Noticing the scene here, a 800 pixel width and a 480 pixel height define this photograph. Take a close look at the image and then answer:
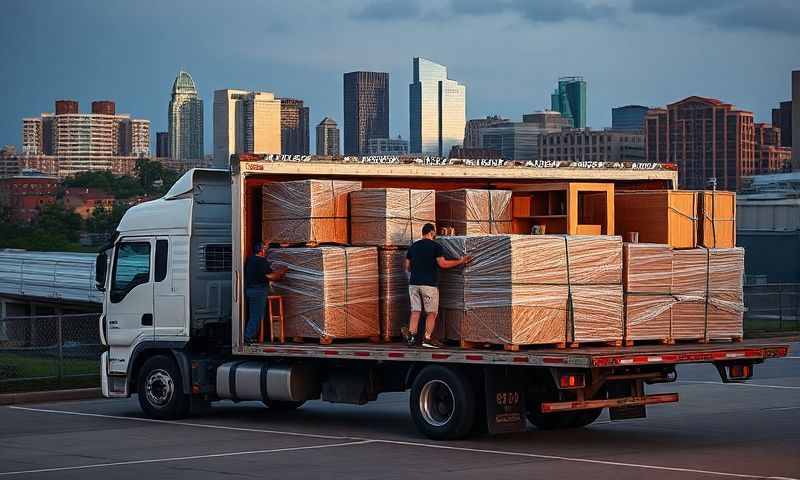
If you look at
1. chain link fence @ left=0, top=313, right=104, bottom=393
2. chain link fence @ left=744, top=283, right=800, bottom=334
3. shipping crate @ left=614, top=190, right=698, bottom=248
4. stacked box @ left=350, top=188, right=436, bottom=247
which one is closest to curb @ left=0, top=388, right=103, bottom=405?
chain link fence @ left=0, top=313, right=104, bottom=393

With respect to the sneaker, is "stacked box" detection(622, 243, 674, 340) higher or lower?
higher

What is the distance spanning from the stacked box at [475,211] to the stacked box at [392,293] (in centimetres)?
78

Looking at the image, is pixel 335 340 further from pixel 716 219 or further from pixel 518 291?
pixel 716 219

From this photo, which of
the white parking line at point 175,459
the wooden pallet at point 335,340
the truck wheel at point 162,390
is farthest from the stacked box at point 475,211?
the truck wheel at point 162,390

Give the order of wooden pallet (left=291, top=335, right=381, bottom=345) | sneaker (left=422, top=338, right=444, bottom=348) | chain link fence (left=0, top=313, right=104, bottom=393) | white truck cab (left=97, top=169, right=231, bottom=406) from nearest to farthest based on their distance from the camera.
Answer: sneaker (left=422, top=338, right=444, bottom=348)
wooden pallet (left=291, top=335, right=381, bottom=345)
white truck cab (left=97, top=169, right=231, bottom=406)
chain link fence (left=0, top=313, right=104, bottom=393)

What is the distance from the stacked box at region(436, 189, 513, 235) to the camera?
53.7 feet

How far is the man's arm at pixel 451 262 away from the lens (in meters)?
15.0

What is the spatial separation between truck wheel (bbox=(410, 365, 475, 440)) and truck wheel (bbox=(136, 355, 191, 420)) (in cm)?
406

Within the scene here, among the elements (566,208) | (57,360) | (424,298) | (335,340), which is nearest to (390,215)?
(424,298)

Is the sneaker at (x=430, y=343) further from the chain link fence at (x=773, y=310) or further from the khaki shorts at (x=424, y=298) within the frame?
the chain link fence at (x=773, y=310)

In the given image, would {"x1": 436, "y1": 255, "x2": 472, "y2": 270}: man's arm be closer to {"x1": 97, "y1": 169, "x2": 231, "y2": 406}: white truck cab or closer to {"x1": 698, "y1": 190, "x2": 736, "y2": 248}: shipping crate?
{"x1": 698, "y1": 190, "x2": 736, "y2": 248}: shipping crate

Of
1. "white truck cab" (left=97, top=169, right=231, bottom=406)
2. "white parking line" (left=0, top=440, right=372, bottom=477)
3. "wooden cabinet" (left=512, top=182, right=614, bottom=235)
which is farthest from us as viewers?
"white truck cab" (left=97, top=169, right=231, bottom=406)

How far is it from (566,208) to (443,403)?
290 centimetres

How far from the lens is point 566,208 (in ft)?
53.4
